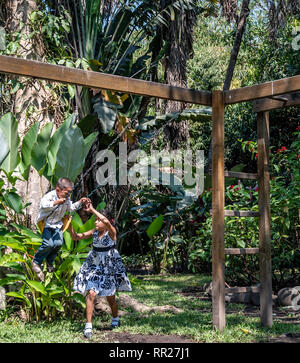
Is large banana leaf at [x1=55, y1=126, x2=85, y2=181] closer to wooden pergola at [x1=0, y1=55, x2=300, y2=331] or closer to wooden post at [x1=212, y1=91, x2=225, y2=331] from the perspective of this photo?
wooden pergola at [x1=0, y1=55, x2=300, y2=331]

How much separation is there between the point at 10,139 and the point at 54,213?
1.27 metres

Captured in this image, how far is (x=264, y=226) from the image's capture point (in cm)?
509

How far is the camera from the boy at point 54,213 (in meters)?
4.32

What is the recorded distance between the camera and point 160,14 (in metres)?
10.4

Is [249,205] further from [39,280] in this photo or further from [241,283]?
[39,280]

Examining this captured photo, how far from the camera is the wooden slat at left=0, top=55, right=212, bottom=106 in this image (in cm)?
409

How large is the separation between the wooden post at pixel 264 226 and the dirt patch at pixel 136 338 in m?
0.91

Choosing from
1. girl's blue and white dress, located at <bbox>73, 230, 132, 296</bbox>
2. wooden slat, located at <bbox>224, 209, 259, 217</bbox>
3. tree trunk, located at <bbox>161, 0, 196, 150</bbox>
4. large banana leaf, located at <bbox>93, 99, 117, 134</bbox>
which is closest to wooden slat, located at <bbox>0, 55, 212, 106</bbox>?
wooden slat, located at <bbox>224, 209, 259, 217</bbox>

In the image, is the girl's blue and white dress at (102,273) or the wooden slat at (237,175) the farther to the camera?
the wooden slat at (237,175)

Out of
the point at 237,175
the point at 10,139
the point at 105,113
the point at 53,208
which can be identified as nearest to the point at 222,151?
the point at 237,175

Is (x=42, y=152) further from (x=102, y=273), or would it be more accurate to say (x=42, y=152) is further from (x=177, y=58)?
(x=177, y=58)

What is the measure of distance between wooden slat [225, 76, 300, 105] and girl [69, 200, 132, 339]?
1772 mm

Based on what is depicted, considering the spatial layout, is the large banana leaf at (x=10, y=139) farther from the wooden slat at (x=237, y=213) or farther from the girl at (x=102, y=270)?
the wooden slat at (x=237, y=213)

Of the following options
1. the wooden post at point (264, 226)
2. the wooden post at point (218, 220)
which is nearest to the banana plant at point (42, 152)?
the wooden post at point (218, 220)
